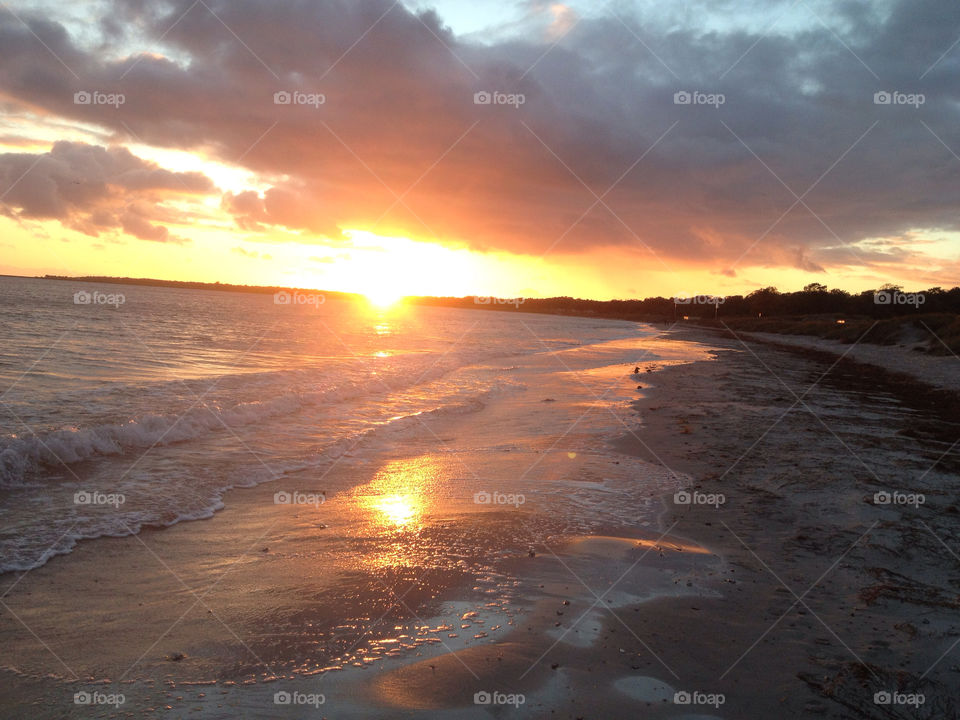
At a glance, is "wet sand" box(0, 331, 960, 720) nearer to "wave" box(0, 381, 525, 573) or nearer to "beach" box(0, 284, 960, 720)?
"beach" box(0, 284, 960, 720)

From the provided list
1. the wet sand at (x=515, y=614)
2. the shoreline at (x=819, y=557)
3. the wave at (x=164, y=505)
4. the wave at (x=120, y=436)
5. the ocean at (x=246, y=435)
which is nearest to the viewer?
the wet sand at (x=515, y=614)

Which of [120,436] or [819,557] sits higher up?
[120,436]

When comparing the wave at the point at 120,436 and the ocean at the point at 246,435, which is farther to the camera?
the wave at the point at 120,436

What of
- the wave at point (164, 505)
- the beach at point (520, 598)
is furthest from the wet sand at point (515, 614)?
the wave at point (164, 505)

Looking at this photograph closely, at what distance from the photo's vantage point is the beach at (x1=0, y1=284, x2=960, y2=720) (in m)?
4.37

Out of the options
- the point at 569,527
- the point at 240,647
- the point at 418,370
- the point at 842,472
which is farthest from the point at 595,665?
the point at 418,370

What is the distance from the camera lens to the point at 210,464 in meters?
11.1

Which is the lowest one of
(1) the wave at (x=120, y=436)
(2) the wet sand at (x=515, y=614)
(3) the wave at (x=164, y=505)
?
(2) the wet sand at (x=515, y=614)

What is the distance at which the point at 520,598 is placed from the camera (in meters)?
5.91

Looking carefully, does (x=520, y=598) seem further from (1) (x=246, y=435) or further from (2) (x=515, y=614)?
(1) (x=246, y=435)

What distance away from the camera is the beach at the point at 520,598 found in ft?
14.3

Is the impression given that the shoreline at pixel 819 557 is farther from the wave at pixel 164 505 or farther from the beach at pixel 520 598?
the wave at pixel 164 505

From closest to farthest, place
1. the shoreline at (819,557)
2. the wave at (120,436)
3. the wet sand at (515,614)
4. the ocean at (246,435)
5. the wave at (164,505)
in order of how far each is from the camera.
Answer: the wet sand at (515,614) → the shoreline at (819,557) → the wave at (164,505) → the ocean at (246,435) → the wave at (120,436)

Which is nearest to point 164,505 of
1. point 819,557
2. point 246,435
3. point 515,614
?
point 246,435
